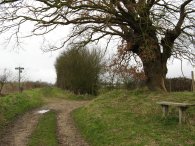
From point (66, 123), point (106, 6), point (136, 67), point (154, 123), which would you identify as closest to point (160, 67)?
point (136, 67)

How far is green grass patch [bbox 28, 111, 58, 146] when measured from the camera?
1395cm

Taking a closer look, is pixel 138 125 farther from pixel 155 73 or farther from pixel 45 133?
pixel 155 73

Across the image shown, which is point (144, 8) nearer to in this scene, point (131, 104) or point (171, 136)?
point (131, 104)

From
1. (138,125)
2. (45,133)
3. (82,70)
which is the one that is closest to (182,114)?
(138,125)

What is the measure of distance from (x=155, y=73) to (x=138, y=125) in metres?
9.57

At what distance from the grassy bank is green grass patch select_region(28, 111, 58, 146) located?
3.86 feet

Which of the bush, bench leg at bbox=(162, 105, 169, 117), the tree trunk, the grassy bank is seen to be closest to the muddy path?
the grassy bank

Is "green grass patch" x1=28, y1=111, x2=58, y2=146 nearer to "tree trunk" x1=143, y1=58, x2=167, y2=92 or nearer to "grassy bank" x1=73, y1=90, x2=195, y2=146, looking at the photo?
"grassy bank" x1=73, y1=90, x2=195, y2=146

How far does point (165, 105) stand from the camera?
1590 cm

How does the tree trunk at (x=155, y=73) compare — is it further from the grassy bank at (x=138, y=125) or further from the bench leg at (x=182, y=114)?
the bench leg at (x=182, y=114)

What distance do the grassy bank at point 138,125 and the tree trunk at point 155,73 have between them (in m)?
2.45

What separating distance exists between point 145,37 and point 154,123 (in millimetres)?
8692

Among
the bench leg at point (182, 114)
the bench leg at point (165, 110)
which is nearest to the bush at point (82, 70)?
the bench leg at point (165, 110)

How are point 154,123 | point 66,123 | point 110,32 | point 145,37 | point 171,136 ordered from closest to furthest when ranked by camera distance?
1. point 171,136
2. point 154,123
3. point 66,123
4. point 145,37
5. point 110,32
